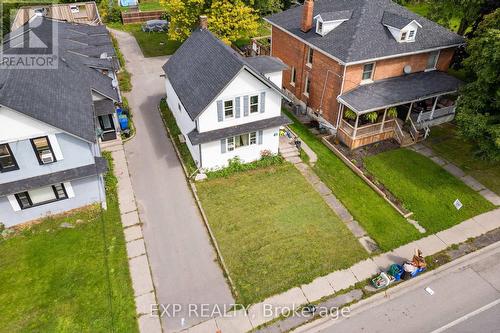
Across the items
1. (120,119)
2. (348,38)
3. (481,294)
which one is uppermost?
(348,38)

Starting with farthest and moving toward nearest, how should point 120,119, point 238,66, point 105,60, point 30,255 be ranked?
1. point 105,60
2. point 120,119
3. point 238,66
4. point 30,255

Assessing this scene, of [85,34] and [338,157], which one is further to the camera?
[85,34]

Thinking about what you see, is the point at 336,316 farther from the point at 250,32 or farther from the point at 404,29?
the point at 250,32

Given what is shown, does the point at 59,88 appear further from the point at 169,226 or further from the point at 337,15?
the point at 337,15

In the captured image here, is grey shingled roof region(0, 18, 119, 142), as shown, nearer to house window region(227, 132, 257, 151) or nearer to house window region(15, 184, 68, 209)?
house window region(15, 184, 68, 209)

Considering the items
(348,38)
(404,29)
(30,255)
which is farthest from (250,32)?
(30,255)

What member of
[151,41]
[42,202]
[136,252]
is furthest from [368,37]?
[151,41]
